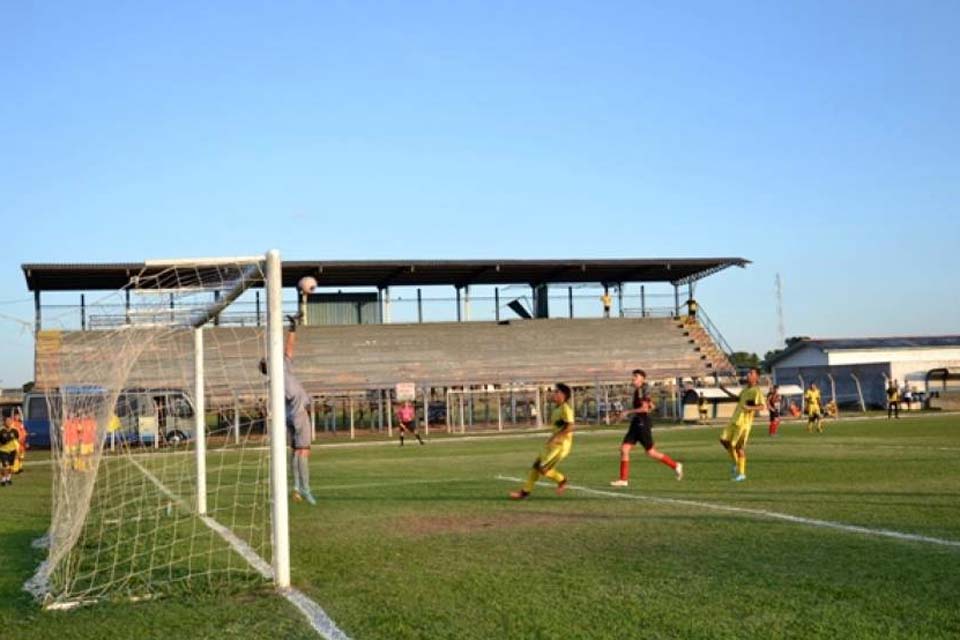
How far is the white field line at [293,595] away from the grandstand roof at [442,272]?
1445 inches

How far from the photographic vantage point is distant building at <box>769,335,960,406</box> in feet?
190

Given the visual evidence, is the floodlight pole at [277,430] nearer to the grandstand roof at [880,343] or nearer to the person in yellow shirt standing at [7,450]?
the person in yellow shirt standing at [7,450]

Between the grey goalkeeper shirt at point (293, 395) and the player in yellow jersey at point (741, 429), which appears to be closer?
the grey goalkeeper shirt at point (293, 395)

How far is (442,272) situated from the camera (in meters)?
54.8

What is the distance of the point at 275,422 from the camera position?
880 centimetres

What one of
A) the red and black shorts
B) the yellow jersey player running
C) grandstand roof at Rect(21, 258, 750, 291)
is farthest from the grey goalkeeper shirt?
grandstand roof at Rect(21, 258, 750, 291)

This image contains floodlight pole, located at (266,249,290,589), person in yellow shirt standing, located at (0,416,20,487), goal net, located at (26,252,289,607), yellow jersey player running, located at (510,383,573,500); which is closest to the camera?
Answer: floodlight pole, located at (266,249,290,589)

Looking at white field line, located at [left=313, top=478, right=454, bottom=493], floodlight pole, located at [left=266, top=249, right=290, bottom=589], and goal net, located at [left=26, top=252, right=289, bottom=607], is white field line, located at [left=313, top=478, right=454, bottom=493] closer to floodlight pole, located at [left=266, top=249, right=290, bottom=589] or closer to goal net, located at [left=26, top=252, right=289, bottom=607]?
goal net, located at [left=26, top=252, right=289, bottom=607]

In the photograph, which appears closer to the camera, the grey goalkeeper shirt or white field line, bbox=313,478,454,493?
the grey goalkeeper shirt

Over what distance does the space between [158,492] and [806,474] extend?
445 inches

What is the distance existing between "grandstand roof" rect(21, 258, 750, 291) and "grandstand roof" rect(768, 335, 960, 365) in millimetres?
16623

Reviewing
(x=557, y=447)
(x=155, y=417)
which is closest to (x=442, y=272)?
(x=155, y=417)

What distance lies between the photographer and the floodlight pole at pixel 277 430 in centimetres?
841

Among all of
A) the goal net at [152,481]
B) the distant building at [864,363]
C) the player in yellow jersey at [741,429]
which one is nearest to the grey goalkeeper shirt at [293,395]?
the goal net at [152,481]
